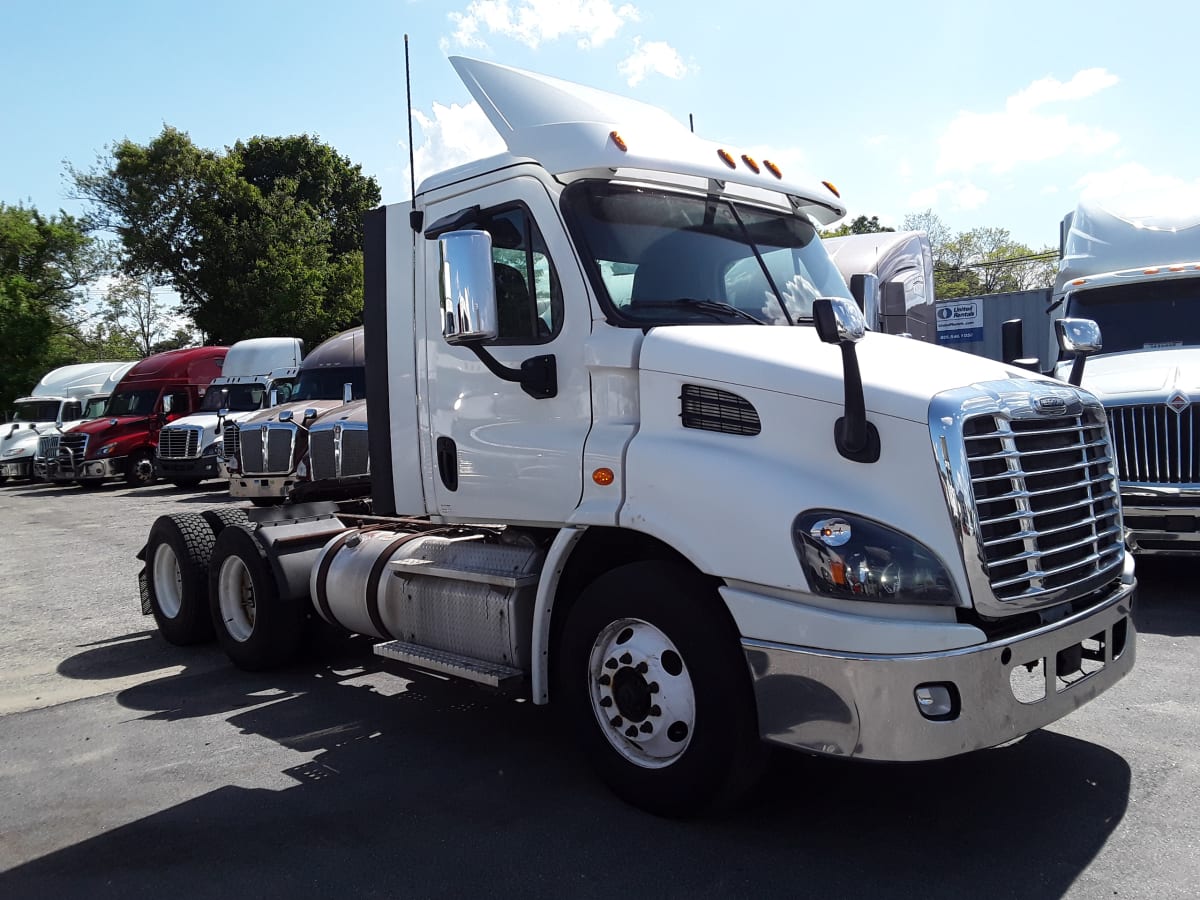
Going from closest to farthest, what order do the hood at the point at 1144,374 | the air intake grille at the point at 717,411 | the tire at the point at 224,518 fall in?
the air intake grille at the point at 717,411, the tire at the point at 224,518, the hood at the point at 1144,374

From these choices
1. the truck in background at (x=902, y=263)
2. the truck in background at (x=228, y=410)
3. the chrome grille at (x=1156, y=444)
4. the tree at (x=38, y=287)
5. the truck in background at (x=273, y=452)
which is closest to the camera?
the chrome grille at (x=1156, y=444)

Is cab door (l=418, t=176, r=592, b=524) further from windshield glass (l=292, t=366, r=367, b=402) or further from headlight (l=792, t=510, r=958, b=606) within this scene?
windshield glass (l=292, t=366, r=367, b=402)

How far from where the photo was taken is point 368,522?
7137 mm

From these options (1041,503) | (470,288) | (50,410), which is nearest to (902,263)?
(1041,503)

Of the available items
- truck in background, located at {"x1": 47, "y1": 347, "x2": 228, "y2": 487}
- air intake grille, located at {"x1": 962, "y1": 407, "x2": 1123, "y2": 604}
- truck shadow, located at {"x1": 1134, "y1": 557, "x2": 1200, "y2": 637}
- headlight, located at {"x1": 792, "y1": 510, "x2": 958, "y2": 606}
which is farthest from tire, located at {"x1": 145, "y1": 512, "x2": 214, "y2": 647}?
truck in background, located at {"x1": 47, "y1": 347, "x2": 228, "y2": 487}

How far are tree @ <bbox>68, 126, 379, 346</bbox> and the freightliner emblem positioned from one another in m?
32.5

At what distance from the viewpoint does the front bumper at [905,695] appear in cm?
344

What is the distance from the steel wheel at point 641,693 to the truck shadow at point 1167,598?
13.1 feet

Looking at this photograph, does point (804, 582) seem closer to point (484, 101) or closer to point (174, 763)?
point (484, 101)

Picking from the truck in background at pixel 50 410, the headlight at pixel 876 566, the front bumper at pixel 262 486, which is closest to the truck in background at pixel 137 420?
the truck in background at pixel 50 410

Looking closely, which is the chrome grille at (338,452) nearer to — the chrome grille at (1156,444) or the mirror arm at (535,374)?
Result: the mirror arm at (535,374)

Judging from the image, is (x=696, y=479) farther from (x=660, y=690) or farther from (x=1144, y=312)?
(x=1144, y=312)

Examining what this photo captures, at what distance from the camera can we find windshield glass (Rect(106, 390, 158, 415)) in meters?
26.4

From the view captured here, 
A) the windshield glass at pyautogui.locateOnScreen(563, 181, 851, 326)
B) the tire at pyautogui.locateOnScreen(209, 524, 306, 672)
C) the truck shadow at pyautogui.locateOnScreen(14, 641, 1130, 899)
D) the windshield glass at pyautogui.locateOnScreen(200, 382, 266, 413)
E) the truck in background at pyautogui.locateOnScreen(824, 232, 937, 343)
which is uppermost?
the truck in background at pyautogui.locateOnScreen(824, 232, 937, 343)
